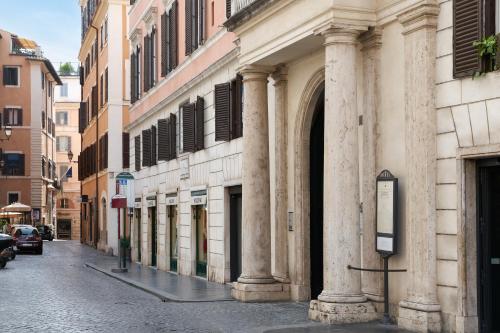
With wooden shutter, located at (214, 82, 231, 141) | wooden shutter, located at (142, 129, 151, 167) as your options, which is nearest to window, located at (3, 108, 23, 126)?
wooden shutter, located at (142, 129, 151, 167)

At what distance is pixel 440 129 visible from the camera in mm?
12539

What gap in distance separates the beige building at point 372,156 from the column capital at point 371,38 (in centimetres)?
2

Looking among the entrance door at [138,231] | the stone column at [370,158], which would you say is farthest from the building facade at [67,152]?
the stone column at [370,158]

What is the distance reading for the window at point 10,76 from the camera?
7638 centimetres

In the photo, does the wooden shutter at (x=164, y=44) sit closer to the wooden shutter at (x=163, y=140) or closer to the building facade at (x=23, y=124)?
the wooden shutter at (x=163, y=140)

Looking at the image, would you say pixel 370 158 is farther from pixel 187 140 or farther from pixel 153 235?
pixel 153 235

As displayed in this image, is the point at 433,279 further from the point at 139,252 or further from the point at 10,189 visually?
the point at 10,189

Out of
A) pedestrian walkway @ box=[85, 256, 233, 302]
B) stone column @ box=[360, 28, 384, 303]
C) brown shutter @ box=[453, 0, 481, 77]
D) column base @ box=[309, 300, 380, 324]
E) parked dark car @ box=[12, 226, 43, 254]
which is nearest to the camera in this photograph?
brown shutter @ box=[453, 0, 481, 77]

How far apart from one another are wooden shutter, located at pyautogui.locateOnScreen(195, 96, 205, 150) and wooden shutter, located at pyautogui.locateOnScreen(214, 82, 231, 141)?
6.26 feet

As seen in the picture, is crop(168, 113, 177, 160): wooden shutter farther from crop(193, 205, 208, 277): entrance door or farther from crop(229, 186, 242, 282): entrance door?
crop(229, 186, 242, 282): entrance door

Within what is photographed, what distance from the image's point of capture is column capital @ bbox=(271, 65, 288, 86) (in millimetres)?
18344

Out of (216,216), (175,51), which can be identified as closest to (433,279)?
(216,216)

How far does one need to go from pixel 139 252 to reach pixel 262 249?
747 inches

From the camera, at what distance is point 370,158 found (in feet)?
47.5
